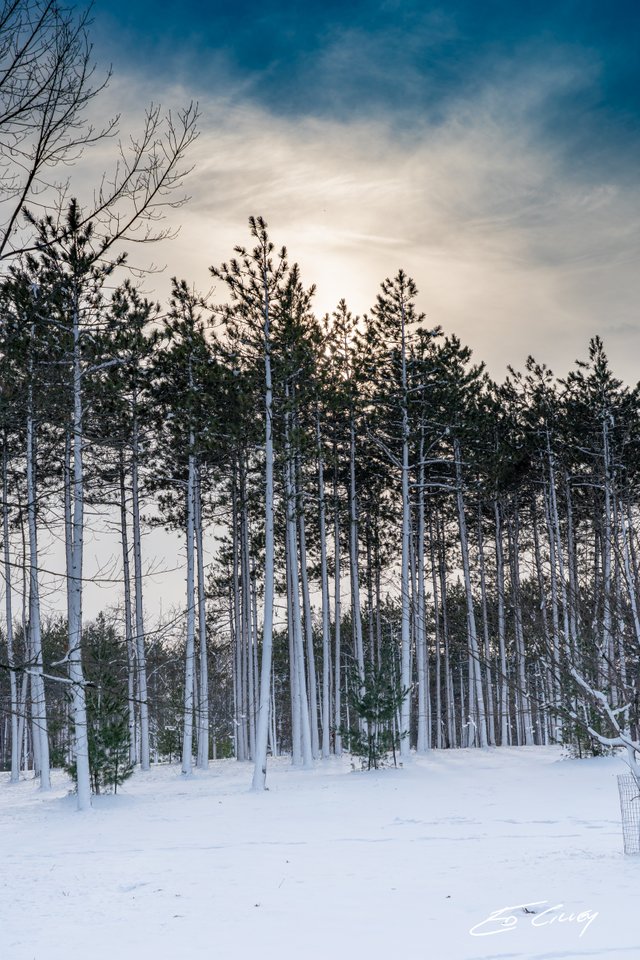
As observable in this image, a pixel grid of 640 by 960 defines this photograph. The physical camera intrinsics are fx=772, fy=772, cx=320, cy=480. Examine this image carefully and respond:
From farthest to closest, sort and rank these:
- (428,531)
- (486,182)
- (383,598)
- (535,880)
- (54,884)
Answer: (383,598) < (428,531) < (486,182) < (54,884) < (535,880)

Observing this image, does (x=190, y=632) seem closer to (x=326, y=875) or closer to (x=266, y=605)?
(x=266, y=605)

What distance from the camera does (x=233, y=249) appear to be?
733 inches

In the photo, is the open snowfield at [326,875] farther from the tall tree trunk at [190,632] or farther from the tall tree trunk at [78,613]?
the tall tree trunk at [190,632]

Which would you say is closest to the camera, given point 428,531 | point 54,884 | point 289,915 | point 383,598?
point 289,915

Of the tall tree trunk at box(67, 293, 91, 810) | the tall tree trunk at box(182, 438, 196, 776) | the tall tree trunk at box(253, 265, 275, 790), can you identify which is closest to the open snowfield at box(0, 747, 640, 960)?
the tall tree trunk at box(67, 293, 91, 810)

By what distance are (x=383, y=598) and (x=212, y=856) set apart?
94.4 feet

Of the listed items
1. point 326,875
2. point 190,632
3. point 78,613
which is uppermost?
point 78,613

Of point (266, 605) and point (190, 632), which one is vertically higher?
point (266, 605)

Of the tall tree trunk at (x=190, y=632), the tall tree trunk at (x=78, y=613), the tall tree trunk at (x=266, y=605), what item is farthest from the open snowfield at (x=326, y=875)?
the tall tree trunk at (x=190, y=632)

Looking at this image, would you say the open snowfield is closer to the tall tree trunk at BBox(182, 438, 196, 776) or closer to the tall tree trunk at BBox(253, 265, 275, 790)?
the tall tree trunk at BBox(253, 265, 275, 790)

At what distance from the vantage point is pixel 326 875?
793cm

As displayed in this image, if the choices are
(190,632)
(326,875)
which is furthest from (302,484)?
(326,875)

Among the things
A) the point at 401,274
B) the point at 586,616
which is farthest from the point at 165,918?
the point at 401,274

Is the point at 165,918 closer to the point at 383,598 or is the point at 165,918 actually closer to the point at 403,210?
the point at 403,210
